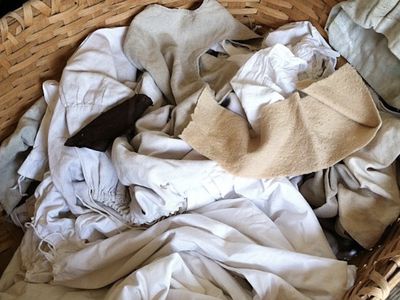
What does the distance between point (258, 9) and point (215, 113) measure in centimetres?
28

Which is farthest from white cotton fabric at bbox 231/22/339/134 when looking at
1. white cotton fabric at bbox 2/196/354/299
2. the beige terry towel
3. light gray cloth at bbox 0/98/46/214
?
light gray cloth at bbox 0/98/46/214

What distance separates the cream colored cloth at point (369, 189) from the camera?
2.76 feet

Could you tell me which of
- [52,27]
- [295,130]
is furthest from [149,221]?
[52,27]

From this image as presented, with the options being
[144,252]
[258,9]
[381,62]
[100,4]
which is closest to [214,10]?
[258,9]

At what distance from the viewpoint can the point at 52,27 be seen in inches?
38.3

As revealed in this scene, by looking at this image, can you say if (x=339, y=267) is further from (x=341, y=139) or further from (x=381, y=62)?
(x=381, y=62)

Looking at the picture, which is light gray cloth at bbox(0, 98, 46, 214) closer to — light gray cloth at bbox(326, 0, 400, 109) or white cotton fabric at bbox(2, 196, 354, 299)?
white cotton fabric at bbox(2, 196, 354, 299)

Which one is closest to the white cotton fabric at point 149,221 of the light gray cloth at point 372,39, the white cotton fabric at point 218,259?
the white cotton fabric at point 218,259

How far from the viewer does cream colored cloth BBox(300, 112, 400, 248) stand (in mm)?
842

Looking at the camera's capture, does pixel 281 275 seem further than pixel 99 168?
No

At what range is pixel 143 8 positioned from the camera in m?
1.04

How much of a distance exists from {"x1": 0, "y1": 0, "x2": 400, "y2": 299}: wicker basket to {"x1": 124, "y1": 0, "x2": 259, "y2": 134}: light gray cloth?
0.03 meters

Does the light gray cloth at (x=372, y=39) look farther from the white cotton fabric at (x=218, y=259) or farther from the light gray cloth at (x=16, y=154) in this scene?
the light gray cloth at (x=16, y=154)

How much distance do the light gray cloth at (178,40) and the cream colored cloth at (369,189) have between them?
0.24 m
